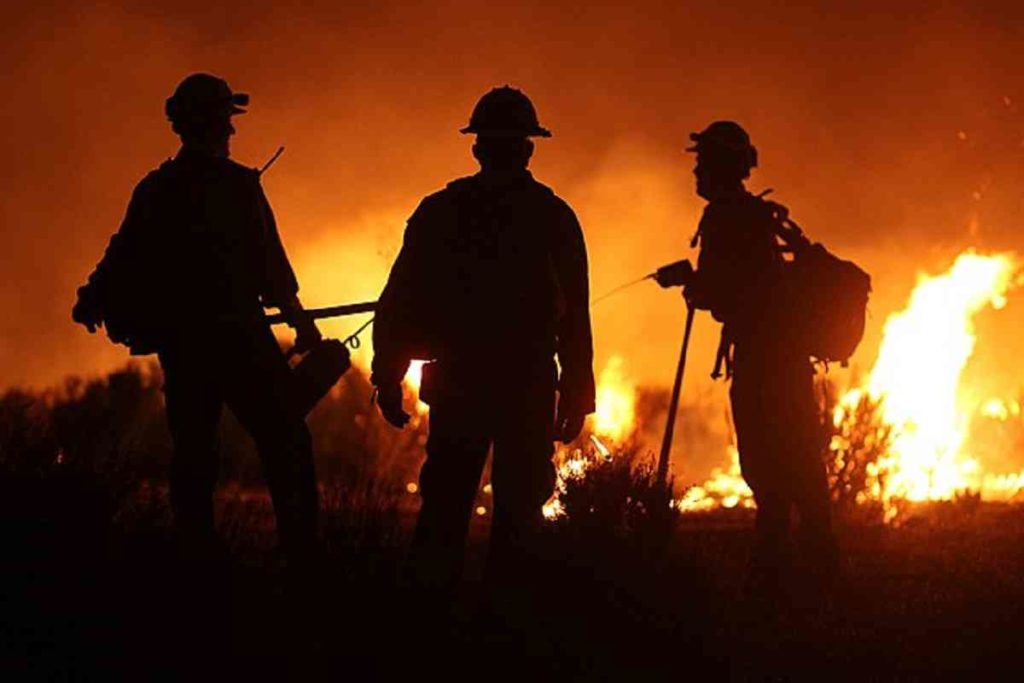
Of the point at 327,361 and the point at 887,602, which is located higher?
the point at 327,361

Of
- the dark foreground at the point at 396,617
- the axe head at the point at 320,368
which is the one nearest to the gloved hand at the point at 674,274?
the dark foreground at the point at 396,617

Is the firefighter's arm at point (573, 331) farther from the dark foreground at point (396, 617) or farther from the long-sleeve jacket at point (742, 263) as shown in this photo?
the long-sleeve jacket at point (742, 263)

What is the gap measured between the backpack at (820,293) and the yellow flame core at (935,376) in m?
7.47

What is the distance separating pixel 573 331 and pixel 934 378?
49.4ft

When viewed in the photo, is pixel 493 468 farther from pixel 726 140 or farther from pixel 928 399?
pixel 928 399

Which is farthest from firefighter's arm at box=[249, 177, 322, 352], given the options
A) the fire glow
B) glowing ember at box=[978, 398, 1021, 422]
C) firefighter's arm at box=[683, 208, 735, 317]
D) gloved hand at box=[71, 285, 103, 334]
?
glowing ember at box=[978, 398, 1021, 422]

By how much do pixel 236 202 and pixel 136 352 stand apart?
0.89 m

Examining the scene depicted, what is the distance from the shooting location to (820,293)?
31.9 feet

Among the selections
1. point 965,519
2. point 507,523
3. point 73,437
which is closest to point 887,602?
point 507,523

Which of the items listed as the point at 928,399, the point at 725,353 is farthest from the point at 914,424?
the point at 725,353

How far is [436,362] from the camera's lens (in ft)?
21.4

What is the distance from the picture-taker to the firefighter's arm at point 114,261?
292 inches

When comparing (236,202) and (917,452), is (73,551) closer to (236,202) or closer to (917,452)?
(236,202)

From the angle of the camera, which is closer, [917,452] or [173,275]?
[173,275]
